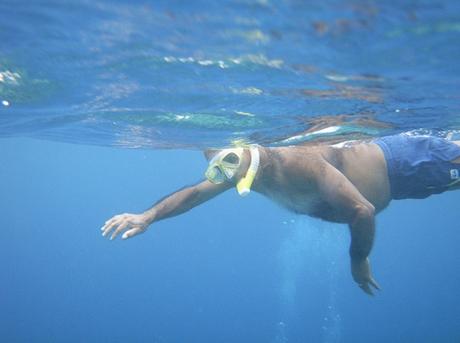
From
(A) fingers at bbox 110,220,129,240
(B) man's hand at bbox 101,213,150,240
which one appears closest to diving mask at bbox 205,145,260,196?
(B) man's hand at bbox 101,213,150,240

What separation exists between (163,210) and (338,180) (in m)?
2.89

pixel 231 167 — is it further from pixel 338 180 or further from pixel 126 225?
pixel 126 225

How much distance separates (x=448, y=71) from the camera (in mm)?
7113

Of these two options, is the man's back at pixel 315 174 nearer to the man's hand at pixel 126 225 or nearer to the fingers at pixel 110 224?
the man's hand at pixel 126 225

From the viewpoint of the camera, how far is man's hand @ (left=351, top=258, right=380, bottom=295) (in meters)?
7.07

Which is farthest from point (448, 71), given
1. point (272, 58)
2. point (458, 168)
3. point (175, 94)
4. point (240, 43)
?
point (175, 94)

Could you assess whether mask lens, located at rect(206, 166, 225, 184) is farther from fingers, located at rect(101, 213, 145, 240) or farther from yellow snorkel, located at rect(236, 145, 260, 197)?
fingers, located at rect(101, 213, 145, 240)

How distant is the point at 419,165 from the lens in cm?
772

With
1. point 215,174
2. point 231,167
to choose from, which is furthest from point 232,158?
point 215,174

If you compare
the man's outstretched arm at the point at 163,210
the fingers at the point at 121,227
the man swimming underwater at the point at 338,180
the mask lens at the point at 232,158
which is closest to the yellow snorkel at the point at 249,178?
the man swimming underwater at the point at 338,180

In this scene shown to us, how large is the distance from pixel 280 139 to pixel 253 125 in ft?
5.24

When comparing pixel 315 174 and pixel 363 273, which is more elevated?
pixel 315 174

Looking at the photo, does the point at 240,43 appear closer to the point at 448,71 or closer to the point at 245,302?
the point at 448,71

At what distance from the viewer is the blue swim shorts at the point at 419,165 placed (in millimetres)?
7691
